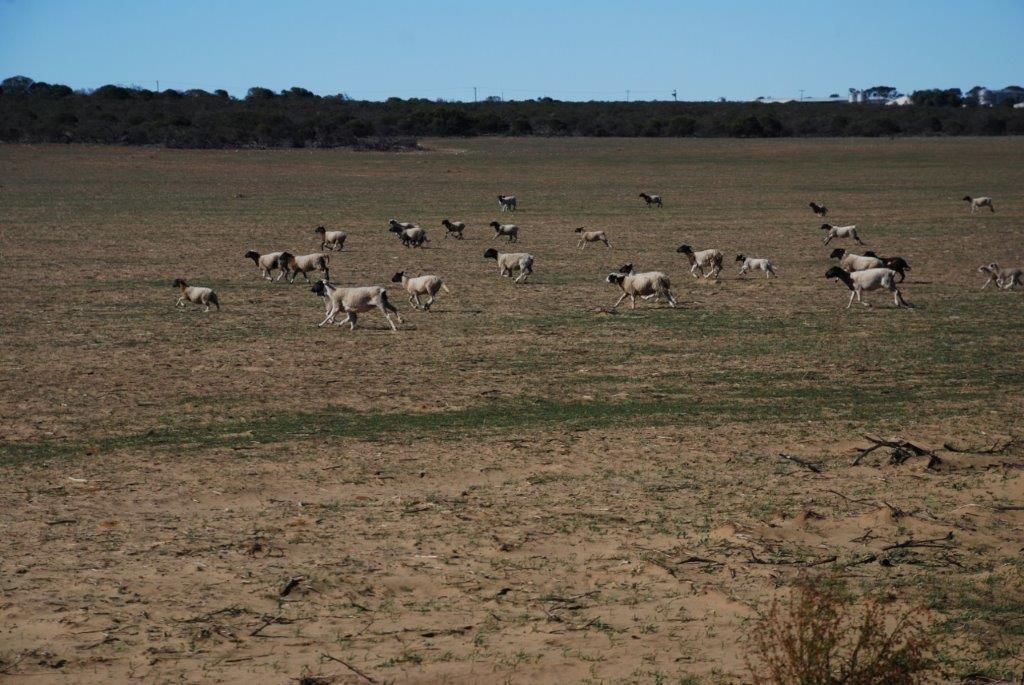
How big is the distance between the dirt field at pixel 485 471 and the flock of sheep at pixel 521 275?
46 centimetres

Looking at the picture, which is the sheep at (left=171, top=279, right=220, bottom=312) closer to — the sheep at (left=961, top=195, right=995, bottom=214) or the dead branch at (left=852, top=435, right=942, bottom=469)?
the dead branch at (left=852, top=435, right=942, bottom=469)

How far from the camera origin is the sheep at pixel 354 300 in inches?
830

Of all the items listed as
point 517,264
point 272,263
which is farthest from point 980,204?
point 272,263

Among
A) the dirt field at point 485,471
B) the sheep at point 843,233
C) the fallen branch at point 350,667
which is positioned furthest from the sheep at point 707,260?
the fallen branch at point 350,667

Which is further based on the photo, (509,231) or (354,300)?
(509,231)

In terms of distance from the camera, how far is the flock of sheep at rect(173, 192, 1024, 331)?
70.5 feet

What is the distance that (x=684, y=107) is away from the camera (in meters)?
148

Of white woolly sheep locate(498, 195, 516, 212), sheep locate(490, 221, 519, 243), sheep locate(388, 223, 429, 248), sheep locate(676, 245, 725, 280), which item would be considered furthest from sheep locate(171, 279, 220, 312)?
white woolly sheep locate(498, 195, 516, 212)

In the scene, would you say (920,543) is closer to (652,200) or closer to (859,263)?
(859,263)

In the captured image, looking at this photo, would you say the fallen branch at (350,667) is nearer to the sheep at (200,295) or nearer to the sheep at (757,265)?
the sheep at (200,295)

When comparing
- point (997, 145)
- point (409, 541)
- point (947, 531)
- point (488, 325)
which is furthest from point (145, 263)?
point (997, 145)

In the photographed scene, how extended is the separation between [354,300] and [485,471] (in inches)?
351

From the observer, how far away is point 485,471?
1283 cm

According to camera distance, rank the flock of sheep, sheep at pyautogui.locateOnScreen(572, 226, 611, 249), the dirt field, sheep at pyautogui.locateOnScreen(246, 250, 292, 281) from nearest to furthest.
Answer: the dirt field, the flock of sheep, sheep at pyautogui.locateOnScreen(246, 250, 292, 281), sheep at pyautogui.locateOnScreen(572, 226, 611, 249)
